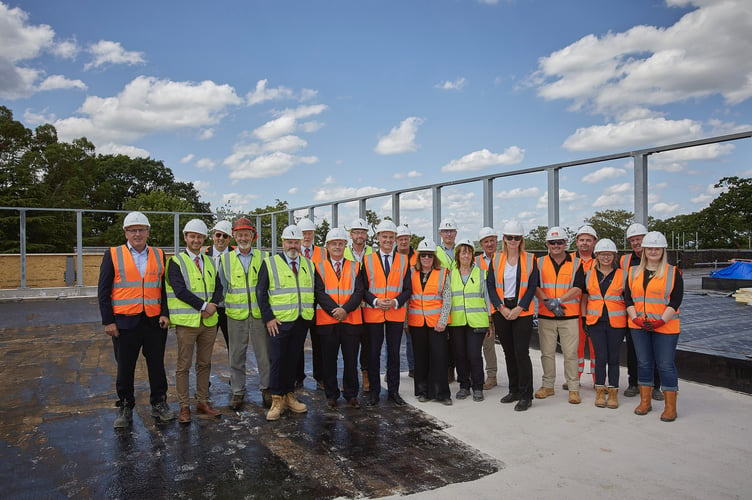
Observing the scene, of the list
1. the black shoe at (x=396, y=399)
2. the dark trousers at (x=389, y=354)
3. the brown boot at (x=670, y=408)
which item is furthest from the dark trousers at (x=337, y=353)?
the brown boot at (x=670, y=408)

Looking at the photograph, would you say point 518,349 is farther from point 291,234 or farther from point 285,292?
point 291,234

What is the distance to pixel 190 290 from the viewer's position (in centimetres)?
494

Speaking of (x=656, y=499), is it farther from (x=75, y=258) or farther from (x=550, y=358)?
(x=75, y=258)

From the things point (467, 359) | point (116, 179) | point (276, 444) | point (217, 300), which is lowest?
point (276, 444)

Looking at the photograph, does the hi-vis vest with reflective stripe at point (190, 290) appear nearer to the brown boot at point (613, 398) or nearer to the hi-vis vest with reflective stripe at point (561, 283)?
the hi-vis vest with reflective stripe at point (561, 283)

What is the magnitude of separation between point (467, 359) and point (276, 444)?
7.46 ft

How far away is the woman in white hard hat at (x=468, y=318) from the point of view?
5500 millimetres

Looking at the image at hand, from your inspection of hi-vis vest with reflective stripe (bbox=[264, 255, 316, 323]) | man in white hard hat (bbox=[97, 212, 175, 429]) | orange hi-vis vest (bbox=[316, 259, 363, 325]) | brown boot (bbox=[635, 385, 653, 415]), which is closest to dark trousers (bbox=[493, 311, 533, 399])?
brown boot (bbox=[635, 385, 653, 415])

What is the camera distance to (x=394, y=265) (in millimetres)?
5477

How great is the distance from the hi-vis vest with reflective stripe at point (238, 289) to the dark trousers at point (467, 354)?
205 cm

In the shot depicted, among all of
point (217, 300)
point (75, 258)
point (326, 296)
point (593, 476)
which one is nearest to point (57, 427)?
point (217, 300)

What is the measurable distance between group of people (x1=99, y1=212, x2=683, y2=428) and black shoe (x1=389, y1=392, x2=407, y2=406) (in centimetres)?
1

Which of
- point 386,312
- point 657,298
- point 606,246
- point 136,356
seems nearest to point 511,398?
point 386,312

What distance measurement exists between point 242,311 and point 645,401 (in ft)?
12.8
